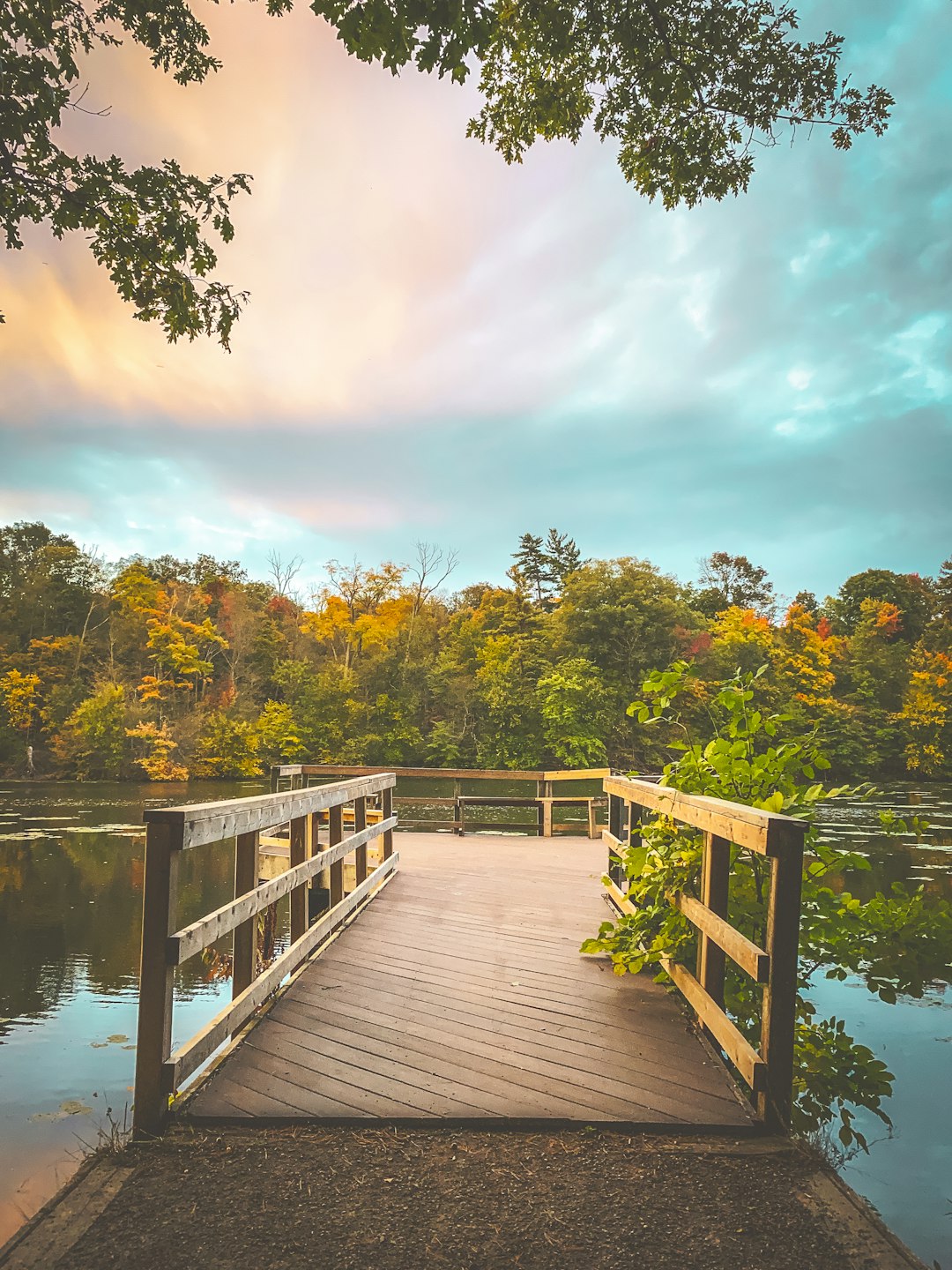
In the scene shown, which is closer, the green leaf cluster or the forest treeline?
the green leaf cluster

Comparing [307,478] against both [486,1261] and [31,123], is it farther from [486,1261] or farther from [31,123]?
[486,1261]

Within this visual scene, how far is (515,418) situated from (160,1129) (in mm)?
63297

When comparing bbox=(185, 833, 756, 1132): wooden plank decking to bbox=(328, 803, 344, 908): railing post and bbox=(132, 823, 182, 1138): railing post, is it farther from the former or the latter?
bbox=(328, 803, 344, 908): railing post

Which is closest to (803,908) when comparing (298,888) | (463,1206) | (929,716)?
(463,1206)

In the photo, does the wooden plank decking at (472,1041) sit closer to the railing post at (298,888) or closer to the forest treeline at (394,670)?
the railing post at (298,888)

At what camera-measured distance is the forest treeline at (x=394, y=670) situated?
109ft

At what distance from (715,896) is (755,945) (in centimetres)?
43

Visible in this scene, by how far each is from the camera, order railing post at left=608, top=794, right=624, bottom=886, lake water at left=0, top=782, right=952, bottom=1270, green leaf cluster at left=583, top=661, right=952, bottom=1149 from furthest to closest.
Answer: railing post at left=608, top=794, right=624, bottom=886
lake water at left=0, top=782, right=952, bottom=1270
green leaf cluster at left=583, top=661, right=952, bottom=1149

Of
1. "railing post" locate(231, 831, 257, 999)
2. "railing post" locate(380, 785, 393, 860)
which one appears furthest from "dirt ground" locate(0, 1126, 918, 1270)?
"railing post" locate(380, 785, 393, 860)

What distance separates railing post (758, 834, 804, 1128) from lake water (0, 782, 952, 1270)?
5.17ft

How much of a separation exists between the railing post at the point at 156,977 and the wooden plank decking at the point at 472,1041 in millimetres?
157

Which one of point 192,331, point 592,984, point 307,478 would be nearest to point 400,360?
point 307,478

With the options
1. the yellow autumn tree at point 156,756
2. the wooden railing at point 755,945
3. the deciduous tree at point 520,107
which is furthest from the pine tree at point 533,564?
the wooden railing at point 755,945

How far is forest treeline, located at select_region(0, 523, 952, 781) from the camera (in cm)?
3309
